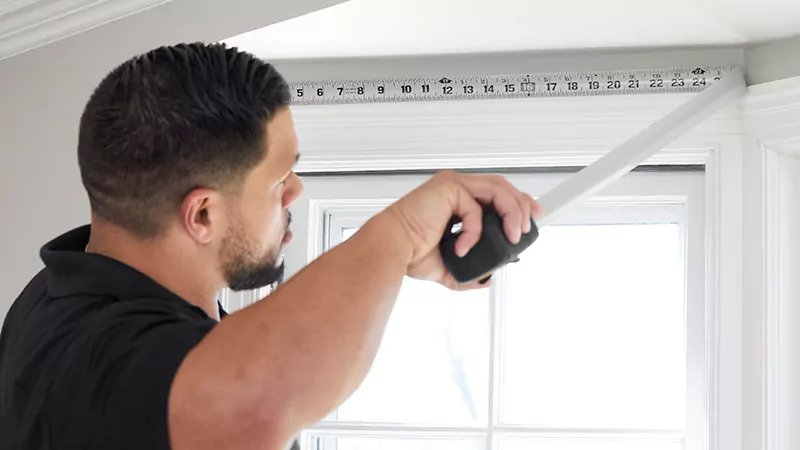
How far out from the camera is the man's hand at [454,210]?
718 mm

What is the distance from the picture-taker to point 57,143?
176cm

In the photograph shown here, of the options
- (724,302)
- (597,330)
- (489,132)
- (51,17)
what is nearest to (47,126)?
(51,17)

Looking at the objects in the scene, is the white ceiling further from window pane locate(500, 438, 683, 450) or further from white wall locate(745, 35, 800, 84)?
window pane locate(500, 438, 683, 450)

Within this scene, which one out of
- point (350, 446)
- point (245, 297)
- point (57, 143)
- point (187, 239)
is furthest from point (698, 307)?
point (57, 143)

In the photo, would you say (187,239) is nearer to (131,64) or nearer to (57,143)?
(131,64)

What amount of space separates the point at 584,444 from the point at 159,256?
996mm

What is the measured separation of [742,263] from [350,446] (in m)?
0.74

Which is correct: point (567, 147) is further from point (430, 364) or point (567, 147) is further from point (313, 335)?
point (313, 335)

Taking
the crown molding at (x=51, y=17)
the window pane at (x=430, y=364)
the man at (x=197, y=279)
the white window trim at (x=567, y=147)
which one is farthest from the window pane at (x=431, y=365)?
the man at (x=197, y=279)

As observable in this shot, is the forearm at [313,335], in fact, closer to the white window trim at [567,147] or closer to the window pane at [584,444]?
the white window trim at [567,147]

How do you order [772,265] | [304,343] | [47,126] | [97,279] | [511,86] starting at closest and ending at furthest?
[304,343]
[97,279]
[772,265]
[511,86]
[47,126]

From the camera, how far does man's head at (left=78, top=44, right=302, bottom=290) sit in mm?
771

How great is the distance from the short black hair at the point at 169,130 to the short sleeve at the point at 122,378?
0.13m

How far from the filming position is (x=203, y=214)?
2.65 feet
